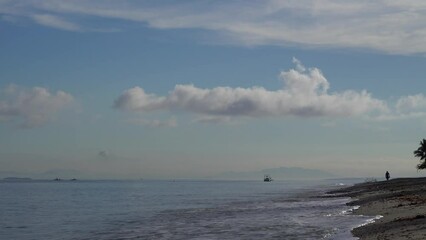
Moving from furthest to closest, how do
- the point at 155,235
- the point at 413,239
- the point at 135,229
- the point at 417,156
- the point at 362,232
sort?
the point at 417,156
the point at 135,229
the point at 155,235
the point at 362,232
the point at 413,239

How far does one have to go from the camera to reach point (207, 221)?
5325 cm

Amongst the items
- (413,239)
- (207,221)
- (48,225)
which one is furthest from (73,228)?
(413,239)

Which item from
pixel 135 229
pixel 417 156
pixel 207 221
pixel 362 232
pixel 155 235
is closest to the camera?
pixel 362 232

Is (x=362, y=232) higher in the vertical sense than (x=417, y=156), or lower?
lower

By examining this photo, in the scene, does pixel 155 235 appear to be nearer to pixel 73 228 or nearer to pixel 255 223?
pixel 255 223

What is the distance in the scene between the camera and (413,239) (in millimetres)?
26984

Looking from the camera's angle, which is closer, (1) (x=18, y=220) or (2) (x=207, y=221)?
(2) (x=207, y=221)

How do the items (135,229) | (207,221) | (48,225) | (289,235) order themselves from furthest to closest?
(48,225), (207,221), (135,229), (289,235)

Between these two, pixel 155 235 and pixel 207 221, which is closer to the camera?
pixel 155 235

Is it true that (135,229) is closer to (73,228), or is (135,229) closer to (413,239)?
(73,228)

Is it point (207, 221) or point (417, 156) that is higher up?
point (417, 156)

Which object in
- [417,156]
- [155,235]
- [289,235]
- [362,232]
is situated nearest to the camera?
[362,232]

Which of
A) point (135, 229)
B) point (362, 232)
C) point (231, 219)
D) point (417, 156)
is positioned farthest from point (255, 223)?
point (417, 156)

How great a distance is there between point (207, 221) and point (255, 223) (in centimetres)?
616
